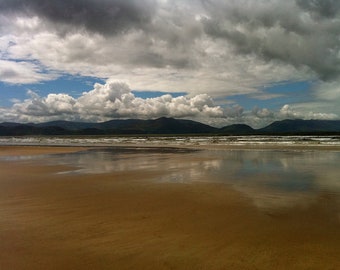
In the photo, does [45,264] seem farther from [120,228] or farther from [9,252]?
[120,228]

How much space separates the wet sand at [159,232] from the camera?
20.2ft

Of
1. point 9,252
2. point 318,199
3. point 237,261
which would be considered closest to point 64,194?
point 9,252

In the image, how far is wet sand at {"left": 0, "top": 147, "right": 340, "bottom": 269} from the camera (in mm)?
6145

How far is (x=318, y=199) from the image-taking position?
36.4ft

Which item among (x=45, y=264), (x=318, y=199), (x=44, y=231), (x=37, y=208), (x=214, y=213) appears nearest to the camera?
(x=45, y=264)

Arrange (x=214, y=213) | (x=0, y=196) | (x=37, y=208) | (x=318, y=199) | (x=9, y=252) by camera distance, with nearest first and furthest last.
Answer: (x=9, y=252) → (x=214, y=213) → (x=37, y=208) → (x=318, y=199) → (x=0, y=196)

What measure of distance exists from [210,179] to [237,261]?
10169 mm

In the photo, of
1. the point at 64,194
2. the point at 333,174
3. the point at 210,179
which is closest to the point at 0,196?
the point at 64,194

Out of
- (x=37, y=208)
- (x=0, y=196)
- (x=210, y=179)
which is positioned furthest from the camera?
(x=210, y=179)

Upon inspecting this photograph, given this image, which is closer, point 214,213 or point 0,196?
point 214,213

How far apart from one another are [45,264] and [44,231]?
1.99 metres

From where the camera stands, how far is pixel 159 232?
7.79 meters

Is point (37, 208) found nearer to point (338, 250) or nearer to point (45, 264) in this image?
point (45, 264)

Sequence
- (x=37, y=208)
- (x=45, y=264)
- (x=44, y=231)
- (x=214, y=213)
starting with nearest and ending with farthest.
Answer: (x=45, y=264) → (x=44, y=231) → (x=214, y=213) → (x=37, y=208)
